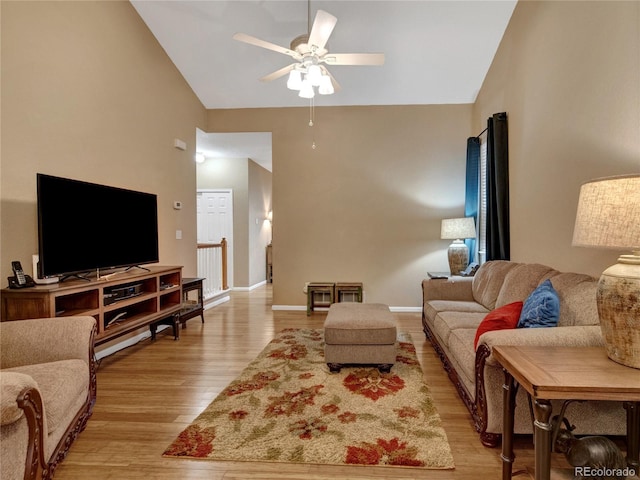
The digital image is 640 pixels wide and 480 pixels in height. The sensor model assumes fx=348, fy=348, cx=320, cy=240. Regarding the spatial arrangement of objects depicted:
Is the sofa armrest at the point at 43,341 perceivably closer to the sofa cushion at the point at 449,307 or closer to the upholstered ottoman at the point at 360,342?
the upholstered ottoman at the point at 360,342

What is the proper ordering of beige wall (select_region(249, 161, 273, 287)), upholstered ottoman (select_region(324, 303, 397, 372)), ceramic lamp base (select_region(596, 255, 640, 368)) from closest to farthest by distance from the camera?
ceramic lamp base (select_region(596, 255, 640, 368)) → upholstered ottoman (select_region(324, 303, 397, 372)) → beige wall (select_region(249, 161, 273, 287))

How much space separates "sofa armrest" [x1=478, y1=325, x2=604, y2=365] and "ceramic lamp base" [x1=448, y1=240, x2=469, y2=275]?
9.44 ft

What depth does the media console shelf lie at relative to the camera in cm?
246

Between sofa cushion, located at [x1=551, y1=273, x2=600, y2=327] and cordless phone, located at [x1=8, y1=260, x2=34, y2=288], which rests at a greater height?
cordless phone, located at [x1=8, y1=260, x2=34, y2=288]

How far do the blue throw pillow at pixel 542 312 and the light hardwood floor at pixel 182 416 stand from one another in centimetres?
68

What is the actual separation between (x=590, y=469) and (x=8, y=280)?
3621mm

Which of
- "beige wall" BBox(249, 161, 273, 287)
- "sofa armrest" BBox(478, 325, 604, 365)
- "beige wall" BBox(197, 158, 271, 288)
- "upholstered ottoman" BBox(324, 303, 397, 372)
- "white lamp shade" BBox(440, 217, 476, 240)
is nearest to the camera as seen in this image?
"sofa armrest" BBox(478, 325, 604, 365)

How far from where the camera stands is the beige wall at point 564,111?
7.06ft

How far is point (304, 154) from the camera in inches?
214

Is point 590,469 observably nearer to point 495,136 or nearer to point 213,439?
point 213,439

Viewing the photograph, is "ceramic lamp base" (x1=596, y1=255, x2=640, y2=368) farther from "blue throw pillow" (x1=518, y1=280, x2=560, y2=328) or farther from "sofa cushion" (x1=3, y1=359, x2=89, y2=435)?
"sofa cushion" (x1=3, y1=359, x2=89, y2=435)

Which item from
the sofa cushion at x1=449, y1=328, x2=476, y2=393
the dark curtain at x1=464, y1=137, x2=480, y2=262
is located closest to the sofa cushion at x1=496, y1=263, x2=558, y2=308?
the sofa cushion at x1=449, y1=328, x2=476, y2=393

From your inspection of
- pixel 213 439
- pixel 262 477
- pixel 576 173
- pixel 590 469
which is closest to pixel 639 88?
pixel 576 173

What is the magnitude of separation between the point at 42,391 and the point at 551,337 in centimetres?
244
